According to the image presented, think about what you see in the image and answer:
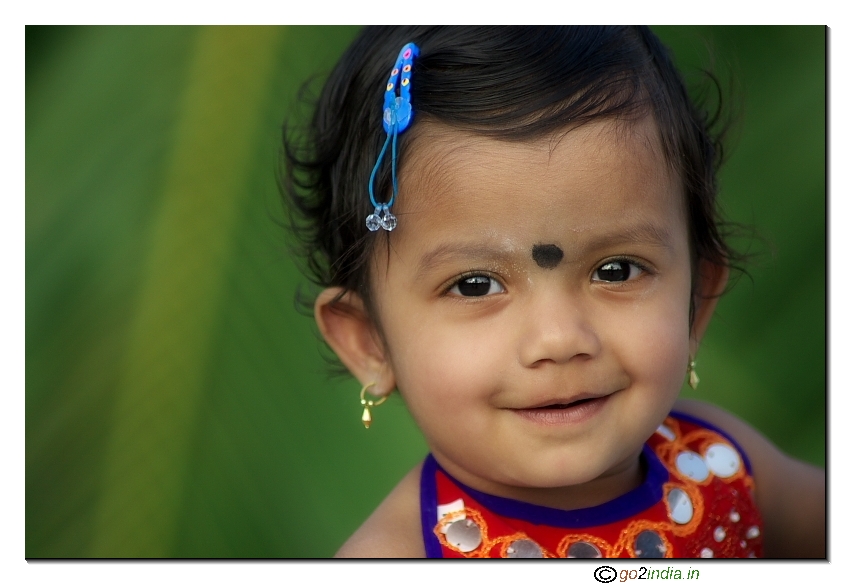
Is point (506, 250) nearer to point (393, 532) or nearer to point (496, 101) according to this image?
point (496, 101)

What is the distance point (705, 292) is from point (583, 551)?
655 mm

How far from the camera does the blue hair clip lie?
1.72m

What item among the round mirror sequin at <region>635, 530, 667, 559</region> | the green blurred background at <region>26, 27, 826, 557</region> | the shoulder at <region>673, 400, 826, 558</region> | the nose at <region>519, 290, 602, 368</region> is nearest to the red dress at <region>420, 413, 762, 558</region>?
the round mirror sequin at <region>635, 530, 667, 559</region>

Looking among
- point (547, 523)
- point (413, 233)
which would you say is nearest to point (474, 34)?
point (413, 233)

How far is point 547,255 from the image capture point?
164cm

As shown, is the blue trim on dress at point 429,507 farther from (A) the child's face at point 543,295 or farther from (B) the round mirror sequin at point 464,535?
(A) the child's face at point 543,295

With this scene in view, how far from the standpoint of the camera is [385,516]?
196cm

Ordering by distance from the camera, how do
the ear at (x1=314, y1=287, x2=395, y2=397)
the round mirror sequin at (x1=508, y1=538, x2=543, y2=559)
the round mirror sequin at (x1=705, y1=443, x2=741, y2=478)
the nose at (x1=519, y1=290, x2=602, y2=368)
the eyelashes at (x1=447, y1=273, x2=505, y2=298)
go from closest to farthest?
the nose at (x1=519, y1=290, x2=602, y2=368)
the eyelashes at (x1=447, y1=273, x2=505, y2=298)
the round mirror sequin at (x1=508, y1=538, x2=543, y2=559)
the ear at (x1=314, y1=287, x2=395, y2=397)
the round mirror sequin at (x1=705, y1=443, x2=741, y2=478)

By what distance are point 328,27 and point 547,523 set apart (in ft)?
5.59

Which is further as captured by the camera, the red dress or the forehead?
the red dress

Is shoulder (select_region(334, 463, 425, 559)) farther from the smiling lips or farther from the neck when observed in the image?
the smiling lips

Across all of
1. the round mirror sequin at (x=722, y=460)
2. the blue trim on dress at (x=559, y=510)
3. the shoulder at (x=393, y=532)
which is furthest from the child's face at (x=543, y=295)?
the round mirror sequin at (x=722, y=460)

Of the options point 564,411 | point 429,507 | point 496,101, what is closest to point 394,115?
point 496,101

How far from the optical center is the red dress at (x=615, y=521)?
1.88 m
